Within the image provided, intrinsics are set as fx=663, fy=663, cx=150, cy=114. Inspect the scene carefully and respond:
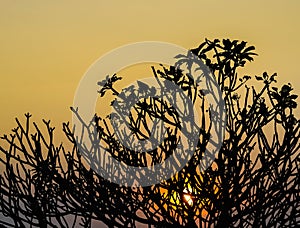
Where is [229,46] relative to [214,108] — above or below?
above

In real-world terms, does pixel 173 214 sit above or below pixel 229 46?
below

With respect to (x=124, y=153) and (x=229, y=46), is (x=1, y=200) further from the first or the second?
(x=229, y=46)

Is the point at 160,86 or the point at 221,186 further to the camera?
the point at 160,86

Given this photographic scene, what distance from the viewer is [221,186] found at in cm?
1078

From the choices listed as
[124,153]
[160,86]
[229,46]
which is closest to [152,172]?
[124,153]

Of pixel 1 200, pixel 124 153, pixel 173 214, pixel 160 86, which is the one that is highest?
pixel 160 86

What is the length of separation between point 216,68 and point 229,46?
0.45 meters

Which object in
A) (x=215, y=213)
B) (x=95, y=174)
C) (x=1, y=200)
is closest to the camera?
(x=1, y=200)

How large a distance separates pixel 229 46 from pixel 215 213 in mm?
2782

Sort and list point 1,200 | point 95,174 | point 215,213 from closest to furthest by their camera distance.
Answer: point 1,200 → point 215,213 → point 95,174

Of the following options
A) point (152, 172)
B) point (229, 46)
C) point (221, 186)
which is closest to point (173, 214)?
point (152, 172)

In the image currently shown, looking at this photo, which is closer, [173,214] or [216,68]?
[216,68]

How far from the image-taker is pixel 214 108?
1139 centimetres

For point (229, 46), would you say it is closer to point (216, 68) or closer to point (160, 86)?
point (216, 68)
